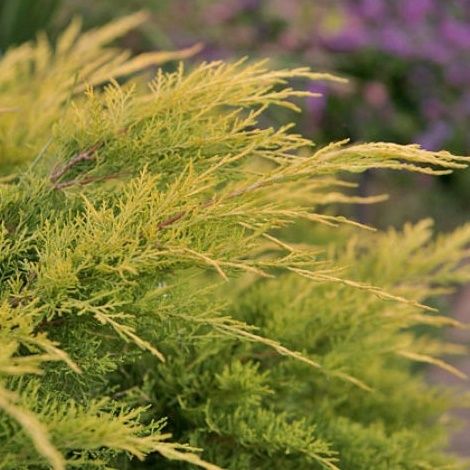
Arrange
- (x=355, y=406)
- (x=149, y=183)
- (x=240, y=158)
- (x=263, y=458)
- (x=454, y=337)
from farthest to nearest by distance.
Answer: (x=454, y=337) → (x=355, y=406) → (x=263, y=458) → (x=240, y=158) → (x=149, y=183)

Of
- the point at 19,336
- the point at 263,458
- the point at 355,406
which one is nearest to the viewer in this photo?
the point at 19,336

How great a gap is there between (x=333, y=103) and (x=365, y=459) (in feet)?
9.82

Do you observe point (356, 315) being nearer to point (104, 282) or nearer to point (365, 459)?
point (365, 459)

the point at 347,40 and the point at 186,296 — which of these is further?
the point at 347,40

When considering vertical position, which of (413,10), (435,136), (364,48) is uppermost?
(413,10)

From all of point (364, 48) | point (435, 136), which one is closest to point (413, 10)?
point (364, 48)

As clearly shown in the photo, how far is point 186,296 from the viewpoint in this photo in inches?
40.7

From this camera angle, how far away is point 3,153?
1.42m

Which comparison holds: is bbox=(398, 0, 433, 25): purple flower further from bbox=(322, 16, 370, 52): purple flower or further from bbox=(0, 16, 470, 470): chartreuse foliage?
bbox=(0, 16, 470, 470): chartreuse foliage

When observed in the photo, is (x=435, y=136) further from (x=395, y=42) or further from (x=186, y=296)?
(x=186, y=296)

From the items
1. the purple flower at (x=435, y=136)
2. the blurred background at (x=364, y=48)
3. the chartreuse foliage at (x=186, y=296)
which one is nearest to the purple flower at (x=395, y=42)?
the blurred background at (x=364, y=48)

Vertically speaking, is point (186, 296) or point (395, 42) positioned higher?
point (186, 296)

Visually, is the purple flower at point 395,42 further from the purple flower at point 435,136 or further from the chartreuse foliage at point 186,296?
the chartreuse foliage at point 186,296

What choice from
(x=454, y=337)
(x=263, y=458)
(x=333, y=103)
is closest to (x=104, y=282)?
(x=263, y=458)
